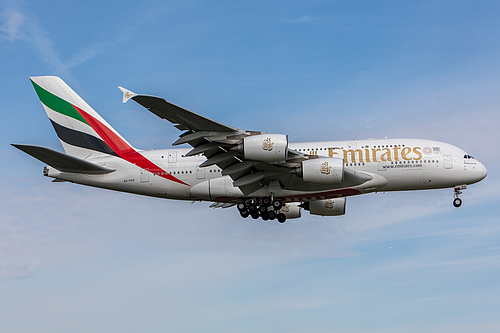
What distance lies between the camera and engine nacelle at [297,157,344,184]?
33.7 m

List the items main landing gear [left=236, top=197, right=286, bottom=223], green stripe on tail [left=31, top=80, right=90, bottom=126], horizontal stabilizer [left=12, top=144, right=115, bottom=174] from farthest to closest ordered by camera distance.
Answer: green stripe on tail [left=31, top=80, right=90, bottom=126]
main landing gear [left=236, top=197, right=286, bottom=223]
horizontal stabilizer [left=12, top=144, right=115, bottom=174]

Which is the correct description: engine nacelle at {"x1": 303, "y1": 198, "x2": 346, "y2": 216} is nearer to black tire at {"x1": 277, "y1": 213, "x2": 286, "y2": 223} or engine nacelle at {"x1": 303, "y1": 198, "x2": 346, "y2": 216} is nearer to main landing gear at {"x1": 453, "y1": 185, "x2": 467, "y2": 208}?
black tire at {"x1": 277, "y1": 213, "x2": 286, "y2": 223}

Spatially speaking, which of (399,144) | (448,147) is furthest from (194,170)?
(448,147)

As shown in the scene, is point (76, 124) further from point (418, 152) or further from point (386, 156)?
point (418, 152)

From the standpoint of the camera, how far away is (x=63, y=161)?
1417 inches

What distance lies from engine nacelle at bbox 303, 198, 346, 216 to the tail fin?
41.3ft

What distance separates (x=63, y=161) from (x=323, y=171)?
49.5ft

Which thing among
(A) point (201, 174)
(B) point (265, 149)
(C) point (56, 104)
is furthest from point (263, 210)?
(C) point (56, 104)

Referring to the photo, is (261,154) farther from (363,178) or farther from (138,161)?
(138,161)

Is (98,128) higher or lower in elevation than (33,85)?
lower

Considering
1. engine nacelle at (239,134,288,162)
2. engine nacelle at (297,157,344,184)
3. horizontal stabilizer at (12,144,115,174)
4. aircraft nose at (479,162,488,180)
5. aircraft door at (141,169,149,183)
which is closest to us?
engine nacelle at (239,134,288,162)

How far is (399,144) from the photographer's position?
36.6m

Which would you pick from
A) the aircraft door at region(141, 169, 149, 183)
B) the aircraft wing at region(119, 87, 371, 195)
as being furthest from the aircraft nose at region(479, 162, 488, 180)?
the aircraft door at region(141, 169, 149, 183)

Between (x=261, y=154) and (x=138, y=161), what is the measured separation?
32.3 ft
